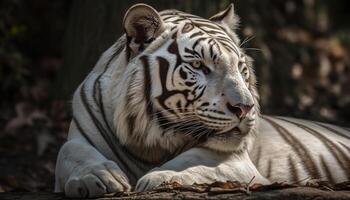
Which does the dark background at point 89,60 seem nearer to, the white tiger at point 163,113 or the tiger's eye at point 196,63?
the white tiger at point 163,113

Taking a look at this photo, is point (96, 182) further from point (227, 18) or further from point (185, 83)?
point (227, 18)

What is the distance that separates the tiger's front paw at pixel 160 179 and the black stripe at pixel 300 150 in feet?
3.11

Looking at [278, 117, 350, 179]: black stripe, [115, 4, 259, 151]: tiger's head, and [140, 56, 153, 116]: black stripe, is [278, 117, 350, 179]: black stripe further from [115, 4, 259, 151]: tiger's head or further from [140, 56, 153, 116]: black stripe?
[140, 56, 153, 116]: black stripe

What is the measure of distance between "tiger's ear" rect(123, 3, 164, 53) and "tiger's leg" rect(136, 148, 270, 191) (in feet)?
1.75

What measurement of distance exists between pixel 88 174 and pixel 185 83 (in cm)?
59

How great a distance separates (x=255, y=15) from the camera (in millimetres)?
7848

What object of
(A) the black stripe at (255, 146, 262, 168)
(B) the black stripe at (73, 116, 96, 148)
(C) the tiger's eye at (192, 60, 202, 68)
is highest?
(C) the tiger's eye at (192, 60, 202, 68)

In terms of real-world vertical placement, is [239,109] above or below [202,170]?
above

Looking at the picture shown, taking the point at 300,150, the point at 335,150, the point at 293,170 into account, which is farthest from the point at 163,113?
the point at 335,150

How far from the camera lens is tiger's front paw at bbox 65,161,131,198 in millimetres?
3379

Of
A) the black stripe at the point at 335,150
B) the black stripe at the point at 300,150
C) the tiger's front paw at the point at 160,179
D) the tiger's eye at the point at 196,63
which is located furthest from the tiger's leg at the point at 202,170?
the black stripe at the point at 335,150

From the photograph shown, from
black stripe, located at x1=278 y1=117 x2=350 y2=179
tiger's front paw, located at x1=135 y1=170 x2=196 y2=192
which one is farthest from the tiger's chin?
black stripe, located at x1=278 y1=117 x2=350 y2=179

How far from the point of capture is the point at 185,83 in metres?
3.64

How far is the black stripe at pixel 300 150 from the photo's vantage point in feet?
13.8
